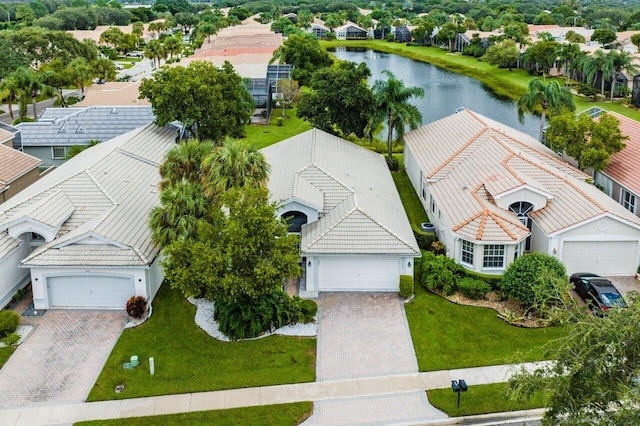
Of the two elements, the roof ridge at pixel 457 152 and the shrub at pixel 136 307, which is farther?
the roof ridge at pixel 457 152

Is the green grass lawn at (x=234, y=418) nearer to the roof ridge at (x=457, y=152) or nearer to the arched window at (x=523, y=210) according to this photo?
the arched window at (x=523, y=210)

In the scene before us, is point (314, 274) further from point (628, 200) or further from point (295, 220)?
point (628, 200)

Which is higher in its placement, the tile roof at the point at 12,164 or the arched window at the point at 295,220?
the tile roof at the point at 12,164

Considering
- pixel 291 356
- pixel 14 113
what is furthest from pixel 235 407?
pixel 14 113

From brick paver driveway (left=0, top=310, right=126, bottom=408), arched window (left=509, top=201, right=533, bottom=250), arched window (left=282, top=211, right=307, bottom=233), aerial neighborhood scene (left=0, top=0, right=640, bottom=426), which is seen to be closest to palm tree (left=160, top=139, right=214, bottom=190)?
aerial neighborhood scene (left=0, top=0, right=640, bottom=426)

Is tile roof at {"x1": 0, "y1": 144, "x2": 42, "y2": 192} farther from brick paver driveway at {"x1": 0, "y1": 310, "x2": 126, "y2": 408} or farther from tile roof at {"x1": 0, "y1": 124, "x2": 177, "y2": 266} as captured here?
brick paver driveway at {"x1": 0, "y1": 310, "x2": 126, "y2": 408}

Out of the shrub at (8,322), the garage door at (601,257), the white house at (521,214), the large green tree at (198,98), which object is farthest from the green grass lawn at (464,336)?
the large green tree at (198,98)
